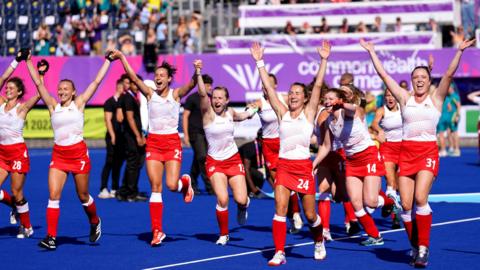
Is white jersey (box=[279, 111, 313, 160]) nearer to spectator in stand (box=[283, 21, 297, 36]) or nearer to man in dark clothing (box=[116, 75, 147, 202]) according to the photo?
man in dark clothing (box=[116, 75, 147, 202])

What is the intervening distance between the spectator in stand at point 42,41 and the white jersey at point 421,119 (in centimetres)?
2472

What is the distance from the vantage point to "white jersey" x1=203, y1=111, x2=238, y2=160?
1268cm

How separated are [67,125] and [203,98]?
1766 millimetres

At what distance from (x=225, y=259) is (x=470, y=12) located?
21658 mm

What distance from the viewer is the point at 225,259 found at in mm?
11430

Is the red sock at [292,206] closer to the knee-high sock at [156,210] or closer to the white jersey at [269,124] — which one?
the white jersey at [269,124]

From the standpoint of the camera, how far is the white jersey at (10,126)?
43.2ft

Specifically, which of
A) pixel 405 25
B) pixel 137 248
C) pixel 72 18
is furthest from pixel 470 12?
pixel 137 248

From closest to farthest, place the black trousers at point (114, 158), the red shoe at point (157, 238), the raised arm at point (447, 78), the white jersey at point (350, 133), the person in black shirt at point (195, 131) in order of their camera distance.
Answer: the raised arm at point (447, 78) → the white jersey at point (350, 133) → the red shoe at point (157, 238) → the black trousers at point (114, 158) → the person in black shirt at point (195, 131)

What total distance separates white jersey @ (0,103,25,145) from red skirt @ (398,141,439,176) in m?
5.38

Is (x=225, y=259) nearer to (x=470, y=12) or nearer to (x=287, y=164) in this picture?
(x=287, y=164)

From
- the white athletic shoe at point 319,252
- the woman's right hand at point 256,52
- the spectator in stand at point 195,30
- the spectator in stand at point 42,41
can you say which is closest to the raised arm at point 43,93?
the woman's right hand at point 256,52

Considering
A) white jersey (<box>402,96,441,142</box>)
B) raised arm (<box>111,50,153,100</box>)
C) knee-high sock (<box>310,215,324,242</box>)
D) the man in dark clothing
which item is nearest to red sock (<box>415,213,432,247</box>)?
white jersey (<box>402,96,441,142</box>)

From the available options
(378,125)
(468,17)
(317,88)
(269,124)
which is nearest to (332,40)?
(468,17)
